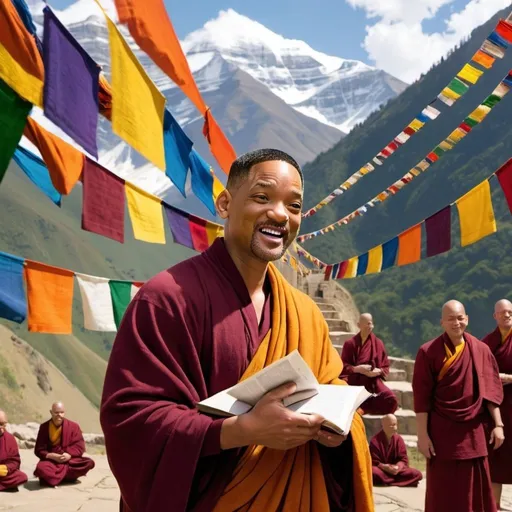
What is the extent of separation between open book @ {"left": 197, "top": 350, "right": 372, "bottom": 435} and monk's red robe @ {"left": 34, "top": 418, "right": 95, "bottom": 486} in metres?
6.38

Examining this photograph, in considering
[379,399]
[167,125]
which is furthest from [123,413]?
[379,399]

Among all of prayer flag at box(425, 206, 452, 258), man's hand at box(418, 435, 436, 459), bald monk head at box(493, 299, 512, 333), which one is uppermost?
prayer flag at box(425, 206, 452, 258)

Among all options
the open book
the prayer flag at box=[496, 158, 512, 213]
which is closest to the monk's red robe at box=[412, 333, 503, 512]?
the prayer flag at box=[496, 158, 512, 213]

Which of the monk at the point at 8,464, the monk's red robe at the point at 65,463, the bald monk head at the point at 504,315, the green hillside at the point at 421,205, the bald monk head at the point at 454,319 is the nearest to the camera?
the bald monk head at the point at 454,319

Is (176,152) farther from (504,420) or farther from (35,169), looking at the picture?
(504,420)

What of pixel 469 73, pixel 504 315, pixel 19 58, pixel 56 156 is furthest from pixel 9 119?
pixel 469 73

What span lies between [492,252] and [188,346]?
153 feet

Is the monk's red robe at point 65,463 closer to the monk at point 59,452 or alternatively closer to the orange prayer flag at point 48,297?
the monk at point 59,452

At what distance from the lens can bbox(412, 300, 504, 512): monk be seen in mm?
4613

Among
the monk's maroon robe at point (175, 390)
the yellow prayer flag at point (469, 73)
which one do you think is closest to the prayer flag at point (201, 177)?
the yellow prayer flag at point (469, 73)

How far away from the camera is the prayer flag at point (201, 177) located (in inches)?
229

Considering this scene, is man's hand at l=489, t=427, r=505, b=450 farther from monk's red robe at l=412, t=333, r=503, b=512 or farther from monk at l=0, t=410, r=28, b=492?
monk at l=0, t=410, r=28, b=492

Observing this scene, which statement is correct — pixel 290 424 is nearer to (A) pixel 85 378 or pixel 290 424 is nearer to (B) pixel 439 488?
(B) pixel 439 488

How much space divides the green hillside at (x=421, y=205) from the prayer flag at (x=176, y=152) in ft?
124
